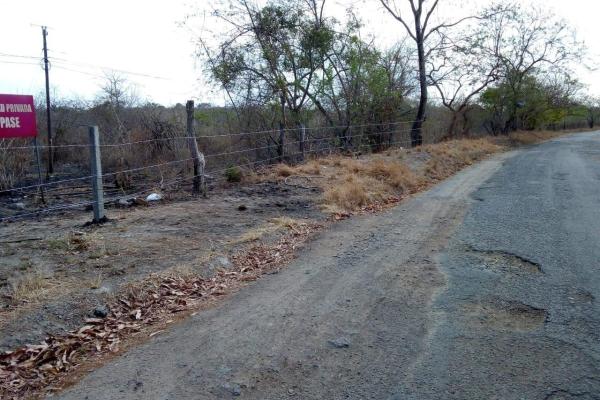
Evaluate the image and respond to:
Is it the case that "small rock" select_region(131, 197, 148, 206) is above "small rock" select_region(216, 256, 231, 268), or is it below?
above

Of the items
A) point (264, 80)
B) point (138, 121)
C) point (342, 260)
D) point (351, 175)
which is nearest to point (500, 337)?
point (342, 260)

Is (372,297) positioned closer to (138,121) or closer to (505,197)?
(505,197)

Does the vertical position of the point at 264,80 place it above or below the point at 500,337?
above

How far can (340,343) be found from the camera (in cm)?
390

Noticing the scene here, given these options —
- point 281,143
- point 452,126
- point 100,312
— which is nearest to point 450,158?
point 281,143

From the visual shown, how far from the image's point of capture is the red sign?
8836 mm

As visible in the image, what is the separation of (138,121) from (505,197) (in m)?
12.8

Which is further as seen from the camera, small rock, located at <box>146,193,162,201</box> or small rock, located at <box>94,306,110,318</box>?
small rock, located at <box>146,193,162,201</box>

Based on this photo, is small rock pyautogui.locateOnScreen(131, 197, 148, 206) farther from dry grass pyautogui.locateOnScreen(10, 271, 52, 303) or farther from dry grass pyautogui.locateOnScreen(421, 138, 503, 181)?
dry grass pyautogui.locateOnScreen(421, 138, 503, 181)

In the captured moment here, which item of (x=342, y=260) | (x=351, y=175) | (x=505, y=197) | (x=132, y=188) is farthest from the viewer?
(x=132, y=188)

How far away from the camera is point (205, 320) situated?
4.50 metres

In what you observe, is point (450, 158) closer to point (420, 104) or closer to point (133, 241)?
point (420, 104)

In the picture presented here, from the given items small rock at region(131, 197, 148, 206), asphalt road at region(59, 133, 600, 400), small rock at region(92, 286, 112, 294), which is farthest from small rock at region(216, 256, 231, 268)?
small rock at region(131, 197, 148, 206)

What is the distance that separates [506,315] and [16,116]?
866 cm
